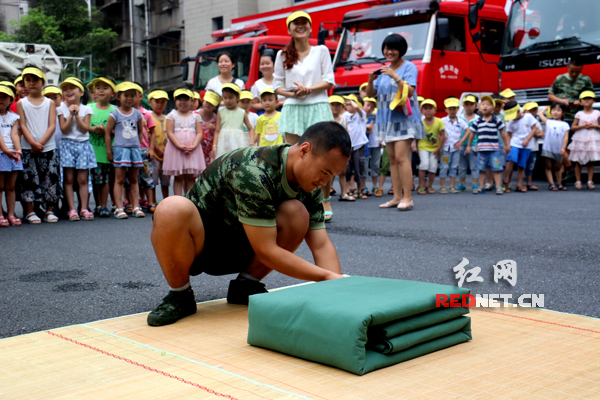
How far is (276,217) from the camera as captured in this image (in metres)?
2.74

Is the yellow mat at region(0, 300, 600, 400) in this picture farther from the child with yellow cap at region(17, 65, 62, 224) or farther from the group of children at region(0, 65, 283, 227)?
the child with yellow cap at region(17, 65, 62, 224)

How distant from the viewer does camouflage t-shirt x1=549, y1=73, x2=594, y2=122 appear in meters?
10.2

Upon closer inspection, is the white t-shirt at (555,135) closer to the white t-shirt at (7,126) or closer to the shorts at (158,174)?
the shorts at (158,174)

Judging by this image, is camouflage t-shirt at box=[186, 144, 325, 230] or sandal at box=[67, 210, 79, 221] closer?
camouflage t-shirt at box=[186, 144, 325, 230]

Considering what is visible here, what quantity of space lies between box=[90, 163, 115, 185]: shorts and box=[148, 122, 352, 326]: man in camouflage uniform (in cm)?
492

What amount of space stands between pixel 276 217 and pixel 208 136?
18.5ft

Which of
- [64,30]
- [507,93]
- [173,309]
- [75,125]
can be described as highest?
[64,30]

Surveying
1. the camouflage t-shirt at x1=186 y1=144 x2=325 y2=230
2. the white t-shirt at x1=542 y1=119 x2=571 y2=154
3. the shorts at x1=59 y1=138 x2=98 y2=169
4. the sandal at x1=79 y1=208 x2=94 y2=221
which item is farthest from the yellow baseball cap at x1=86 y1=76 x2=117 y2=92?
the white t-shirt at x1=542 y1=119 x2=571 y2=154

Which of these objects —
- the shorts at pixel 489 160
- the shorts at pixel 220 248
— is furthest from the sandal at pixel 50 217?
the shorts at pixel 489 160

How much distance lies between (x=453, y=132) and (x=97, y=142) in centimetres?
579

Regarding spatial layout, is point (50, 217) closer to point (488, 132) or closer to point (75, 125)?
point (75, 125)

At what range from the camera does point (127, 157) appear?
7277mm

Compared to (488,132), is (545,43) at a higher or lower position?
higher

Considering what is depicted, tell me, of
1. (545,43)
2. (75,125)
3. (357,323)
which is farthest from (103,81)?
(545,43)
